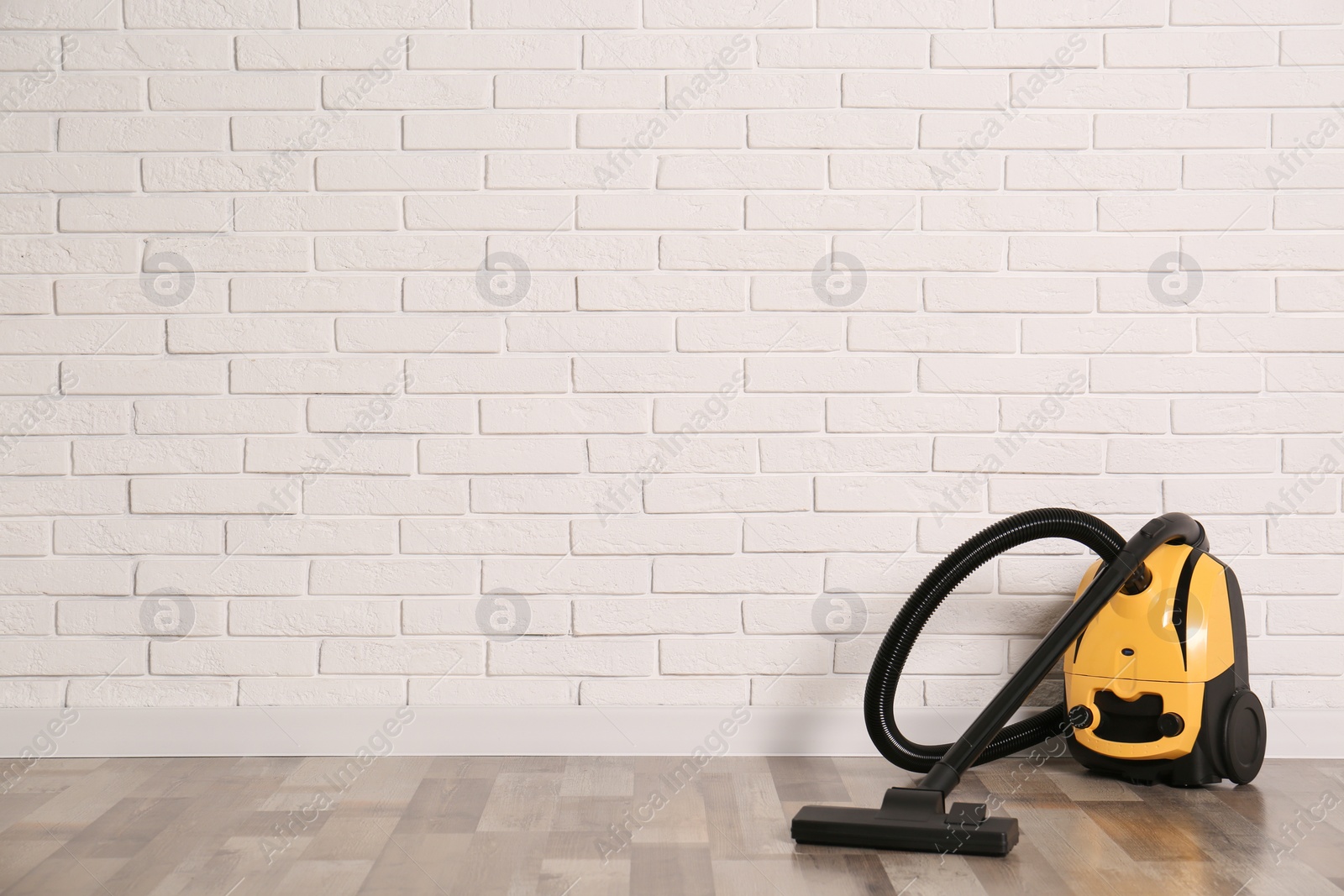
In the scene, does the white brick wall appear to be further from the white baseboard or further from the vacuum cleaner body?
the vacuum cleaner body

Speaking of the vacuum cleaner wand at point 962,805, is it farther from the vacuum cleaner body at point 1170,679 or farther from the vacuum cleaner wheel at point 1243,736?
the vacuum cleaner wheel at point 1243,736

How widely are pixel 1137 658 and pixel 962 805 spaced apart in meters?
0.52

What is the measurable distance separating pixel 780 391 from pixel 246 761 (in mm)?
1364

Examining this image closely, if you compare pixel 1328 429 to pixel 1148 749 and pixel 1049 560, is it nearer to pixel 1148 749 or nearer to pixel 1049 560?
pixel 1049 560

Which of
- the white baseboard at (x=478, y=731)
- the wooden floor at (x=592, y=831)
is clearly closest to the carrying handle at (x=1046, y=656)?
the wooden floor at (x=592, y=831)

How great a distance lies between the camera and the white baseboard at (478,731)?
7.11 ft

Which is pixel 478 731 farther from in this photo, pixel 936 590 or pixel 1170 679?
pixel 1170 679

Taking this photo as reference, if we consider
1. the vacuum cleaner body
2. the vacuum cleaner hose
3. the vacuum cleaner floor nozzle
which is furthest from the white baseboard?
the vacuum cleaner floor nozzle

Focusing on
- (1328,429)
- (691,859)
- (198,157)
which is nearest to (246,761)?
(691,859)

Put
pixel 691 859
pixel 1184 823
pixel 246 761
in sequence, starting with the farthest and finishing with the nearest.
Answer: pixel 246 761, pixel 1184 823, pixel 691 859

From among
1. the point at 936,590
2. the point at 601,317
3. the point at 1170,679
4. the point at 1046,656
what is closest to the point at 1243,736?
the point at 1170,679

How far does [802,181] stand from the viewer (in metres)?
2.19

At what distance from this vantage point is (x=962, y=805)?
5.47 ft

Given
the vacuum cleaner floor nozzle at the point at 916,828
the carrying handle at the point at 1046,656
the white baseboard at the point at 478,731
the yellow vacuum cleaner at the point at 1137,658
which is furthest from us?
the white baseboard at the point at 478,731
